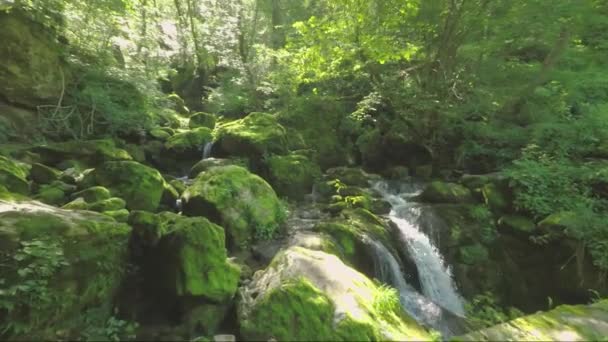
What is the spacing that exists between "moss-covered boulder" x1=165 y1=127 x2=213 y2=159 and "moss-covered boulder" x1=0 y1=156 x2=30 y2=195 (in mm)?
6348

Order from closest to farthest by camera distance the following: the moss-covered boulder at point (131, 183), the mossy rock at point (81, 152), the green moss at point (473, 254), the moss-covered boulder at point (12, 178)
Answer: the moss-covered boulder at point (12, 178) < the moss-covered boulder at point (131, 183) < the green moss at point (473, 254) < the mossy rock at point (81, 152)

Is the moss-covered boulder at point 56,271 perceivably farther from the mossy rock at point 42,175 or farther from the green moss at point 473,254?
the green moss at point 473,254

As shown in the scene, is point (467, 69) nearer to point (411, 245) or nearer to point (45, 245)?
point (411, 245)

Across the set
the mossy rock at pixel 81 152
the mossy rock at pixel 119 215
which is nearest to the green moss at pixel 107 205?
the mossy rock at pixel 119 215

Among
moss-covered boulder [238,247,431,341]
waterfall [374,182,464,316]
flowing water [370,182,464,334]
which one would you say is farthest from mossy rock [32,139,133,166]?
waterfall [374,182,464,316]

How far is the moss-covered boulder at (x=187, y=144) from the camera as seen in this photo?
11984 mm

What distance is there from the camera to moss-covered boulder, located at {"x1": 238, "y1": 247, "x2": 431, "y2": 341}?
11.1 ft

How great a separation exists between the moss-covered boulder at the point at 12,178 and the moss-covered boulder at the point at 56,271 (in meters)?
1.33

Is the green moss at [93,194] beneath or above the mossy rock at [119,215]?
above

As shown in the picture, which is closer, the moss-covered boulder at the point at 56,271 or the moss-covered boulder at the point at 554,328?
the moss-covered boulder at the point at 56,271

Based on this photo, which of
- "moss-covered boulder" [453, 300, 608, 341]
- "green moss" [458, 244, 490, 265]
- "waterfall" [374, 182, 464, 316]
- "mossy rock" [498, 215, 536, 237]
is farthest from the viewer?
"mossy rock" [498, 215, 536, 237]

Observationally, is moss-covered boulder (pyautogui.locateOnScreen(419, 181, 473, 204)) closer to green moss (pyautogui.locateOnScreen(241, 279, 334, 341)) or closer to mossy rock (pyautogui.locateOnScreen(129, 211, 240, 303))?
mossy rock (pyautogui.locateOnScreen(129, 211, 240, 303))

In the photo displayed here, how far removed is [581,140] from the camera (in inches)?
338

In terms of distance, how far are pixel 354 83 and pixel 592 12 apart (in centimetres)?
711
